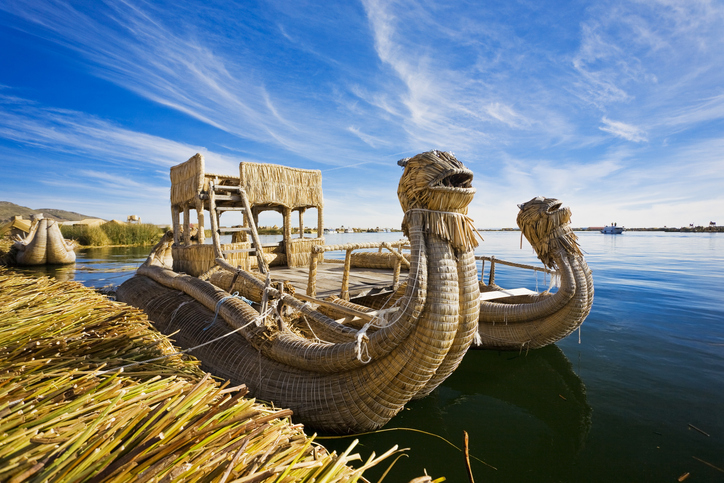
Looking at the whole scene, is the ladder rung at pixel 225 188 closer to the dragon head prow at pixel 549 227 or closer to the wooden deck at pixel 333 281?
the wooden deck at pixel 333 281

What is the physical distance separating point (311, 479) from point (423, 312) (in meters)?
1.86

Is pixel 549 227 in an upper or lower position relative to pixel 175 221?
lower

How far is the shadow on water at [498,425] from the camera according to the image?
3424 millimetres

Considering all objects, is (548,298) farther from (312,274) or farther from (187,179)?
(187,179)

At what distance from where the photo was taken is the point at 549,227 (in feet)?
18.9

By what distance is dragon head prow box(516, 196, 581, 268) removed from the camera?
5648mm

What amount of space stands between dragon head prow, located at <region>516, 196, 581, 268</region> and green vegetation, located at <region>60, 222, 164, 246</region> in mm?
46128

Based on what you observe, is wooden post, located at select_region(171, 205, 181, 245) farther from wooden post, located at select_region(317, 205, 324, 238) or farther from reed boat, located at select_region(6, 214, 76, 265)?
reed boat, located at select_region(6, 214, 76, 265)

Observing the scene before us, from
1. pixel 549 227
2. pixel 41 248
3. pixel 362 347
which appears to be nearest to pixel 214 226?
pixel 362 347

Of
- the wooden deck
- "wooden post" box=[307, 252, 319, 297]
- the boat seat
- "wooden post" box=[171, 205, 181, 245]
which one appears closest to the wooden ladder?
the wooden deck

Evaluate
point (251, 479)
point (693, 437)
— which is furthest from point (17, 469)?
point (693, 437)

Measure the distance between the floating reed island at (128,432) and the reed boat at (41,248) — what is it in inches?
1039

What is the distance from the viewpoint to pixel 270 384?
143 inches

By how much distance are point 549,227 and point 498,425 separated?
11.6ft
